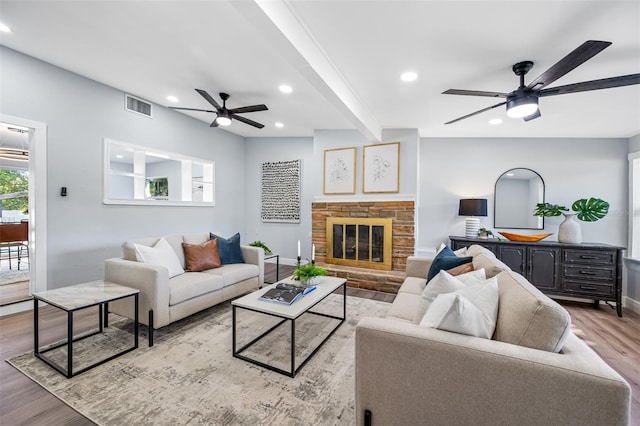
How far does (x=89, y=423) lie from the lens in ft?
4.84

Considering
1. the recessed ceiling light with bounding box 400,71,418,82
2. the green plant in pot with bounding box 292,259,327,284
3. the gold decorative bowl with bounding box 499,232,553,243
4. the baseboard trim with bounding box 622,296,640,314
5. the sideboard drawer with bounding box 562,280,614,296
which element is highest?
the recessed ceiling light with bounding box 400,71,418,82

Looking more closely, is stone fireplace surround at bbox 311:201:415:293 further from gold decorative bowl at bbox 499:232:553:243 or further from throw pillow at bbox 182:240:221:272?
throw pillow at bbox 182:240:221:272

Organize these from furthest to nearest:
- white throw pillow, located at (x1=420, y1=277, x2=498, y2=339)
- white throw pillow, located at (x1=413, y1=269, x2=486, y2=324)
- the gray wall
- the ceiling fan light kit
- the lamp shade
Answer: the lamp shade → the gray wall → the ceiling fan light kit → white throw pillow, located at (x1=413, y1=269, x2=486, y2=324) → white throw pillow, located at (x1=420, y1=277, x2=498, y2=339)

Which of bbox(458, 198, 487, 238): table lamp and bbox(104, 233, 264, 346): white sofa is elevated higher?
bbox(458, 198, 487, 238): table lamp

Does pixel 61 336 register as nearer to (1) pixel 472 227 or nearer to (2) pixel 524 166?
(1) pixel 472 227

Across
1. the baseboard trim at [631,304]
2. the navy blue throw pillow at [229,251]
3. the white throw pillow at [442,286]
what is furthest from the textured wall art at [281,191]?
the baseboard trim at [631,304]

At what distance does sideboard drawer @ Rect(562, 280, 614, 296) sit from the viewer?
3.38m

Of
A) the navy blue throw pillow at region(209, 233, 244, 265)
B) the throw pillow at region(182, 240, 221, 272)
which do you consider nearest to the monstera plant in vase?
the navy blue throw pillow at region(209, 233, 244, 265)

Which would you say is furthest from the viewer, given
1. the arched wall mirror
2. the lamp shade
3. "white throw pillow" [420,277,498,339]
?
the arched wall mirror

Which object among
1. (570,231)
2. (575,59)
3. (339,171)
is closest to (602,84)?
(575,59)

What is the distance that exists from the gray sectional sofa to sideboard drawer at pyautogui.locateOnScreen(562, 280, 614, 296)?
3.19 meters

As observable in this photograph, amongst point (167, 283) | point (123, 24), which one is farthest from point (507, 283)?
point (123, 24)

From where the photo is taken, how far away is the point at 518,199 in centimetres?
423

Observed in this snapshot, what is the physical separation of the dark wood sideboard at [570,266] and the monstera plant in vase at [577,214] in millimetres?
164
